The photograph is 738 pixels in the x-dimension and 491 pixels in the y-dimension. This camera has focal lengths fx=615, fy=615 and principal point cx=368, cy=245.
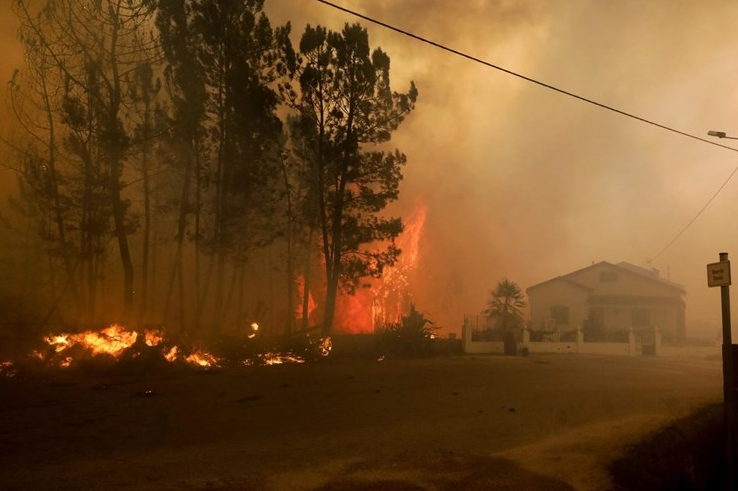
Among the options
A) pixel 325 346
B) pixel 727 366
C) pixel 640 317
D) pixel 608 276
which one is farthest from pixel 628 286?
pixel 727 366

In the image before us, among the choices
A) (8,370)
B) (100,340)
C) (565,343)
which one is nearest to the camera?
(8,370)

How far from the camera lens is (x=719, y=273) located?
9297 mm

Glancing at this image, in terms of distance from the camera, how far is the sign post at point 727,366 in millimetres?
8516

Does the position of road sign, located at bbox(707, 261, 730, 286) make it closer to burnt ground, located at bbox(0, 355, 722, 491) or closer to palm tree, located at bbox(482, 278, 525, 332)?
burnt ground, located at bbox(0, 355, 722, 491)

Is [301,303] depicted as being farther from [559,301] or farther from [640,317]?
[640,317]

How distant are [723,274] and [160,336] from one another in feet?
53.0

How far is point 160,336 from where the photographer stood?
777 inches

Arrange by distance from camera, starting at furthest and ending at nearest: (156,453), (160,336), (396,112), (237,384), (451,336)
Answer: (451,336) → (396,112) → (160,336) → (237,384) → (156,453)

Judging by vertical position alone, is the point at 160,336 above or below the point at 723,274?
below

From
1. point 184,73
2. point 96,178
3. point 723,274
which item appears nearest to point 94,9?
→ point 184,73

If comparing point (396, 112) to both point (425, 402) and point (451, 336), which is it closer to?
point (451, 336)

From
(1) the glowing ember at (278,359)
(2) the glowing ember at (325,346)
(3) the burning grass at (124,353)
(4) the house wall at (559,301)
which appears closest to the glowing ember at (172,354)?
(3) the burning grass at (124,353)

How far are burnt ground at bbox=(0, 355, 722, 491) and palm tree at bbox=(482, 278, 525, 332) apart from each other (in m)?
23.5

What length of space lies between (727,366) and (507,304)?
3371 centimetres
